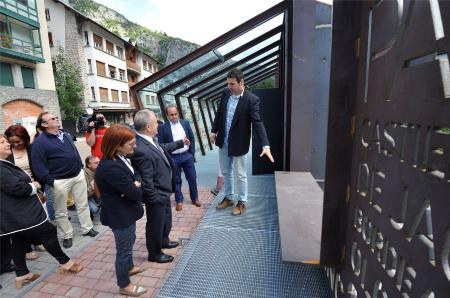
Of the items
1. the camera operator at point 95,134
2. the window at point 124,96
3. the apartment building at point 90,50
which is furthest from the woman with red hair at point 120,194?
the window at point 124,96

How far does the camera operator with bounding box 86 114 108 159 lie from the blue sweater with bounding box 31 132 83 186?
1.10 meters

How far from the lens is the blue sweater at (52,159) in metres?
3.15

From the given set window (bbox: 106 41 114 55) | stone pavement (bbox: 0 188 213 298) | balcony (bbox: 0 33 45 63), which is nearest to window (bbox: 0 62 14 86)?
balcony (bbox: 0 33 45 63)

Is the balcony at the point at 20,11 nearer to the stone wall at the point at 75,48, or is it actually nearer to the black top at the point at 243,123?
the stone wall at the point at 75,48

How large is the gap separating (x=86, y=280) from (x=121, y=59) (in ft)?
117

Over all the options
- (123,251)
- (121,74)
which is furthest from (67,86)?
(123,251)

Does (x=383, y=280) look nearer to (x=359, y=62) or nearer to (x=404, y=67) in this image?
(x=404, y=67)

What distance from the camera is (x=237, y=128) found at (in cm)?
345

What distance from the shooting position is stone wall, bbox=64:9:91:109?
27.1 meters

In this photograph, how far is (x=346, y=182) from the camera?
63.6 inches

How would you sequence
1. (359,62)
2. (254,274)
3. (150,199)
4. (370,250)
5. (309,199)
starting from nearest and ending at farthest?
1. (370,250)
2. (359,62)
3. (254,274)
4. (150,199)
5. (309,199)

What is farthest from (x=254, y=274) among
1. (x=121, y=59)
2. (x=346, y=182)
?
(x=121, y=59)

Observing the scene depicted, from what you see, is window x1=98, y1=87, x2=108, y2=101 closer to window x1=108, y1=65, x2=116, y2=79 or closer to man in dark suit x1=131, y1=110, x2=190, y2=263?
window x1=108, y1=65, x2=116, y2=79

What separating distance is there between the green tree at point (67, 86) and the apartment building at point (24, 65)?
3.55 m
